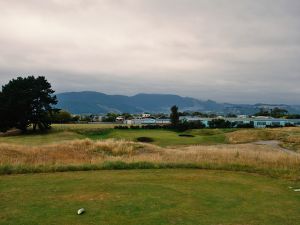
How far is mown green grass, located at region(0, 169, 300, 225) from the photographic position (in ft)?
32.5

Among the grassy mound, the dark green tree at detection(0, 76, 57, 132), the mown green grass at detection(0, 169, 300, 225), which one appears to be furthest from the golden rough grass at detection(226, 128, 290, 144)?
the mown green grass at detection(0, 169, 300, 225)

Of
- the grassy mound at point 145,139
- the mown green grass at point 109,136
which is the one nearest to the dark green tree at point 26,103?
the mown green grass at point 109,136

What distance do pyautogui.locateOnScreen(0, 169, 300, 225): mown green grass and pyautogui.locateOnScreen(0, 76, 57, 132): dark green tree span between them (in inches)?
1849

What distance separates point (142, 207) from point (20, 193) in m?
4.57

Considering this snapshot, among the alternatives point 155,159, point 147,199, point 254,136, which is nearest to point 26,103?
point 254,136

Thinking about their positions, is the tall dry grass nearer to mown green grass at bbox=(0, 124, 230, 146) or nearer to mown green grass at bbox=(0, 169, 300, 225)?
mown green grass at bbox=(0, 169, 300, 225)

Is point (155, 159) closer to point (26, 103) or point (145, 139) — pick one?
point (145, 139)

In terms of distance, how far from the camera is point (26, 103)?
62312mm

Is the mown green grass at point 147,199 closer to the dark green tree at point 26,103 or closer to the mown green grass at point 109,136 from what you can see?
the mown green grass at point 109,136

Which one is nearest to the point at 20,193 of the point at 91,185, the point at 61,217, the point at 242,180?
the point at 91,185

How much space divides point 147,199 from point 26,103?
5412cm

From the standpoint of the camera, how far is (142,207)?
1107 centimetres

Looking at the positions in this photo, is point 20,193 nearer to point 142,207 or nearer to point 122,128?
point 142,207

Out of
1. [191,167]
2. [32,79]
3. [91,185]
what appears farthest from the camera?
[32,79]
